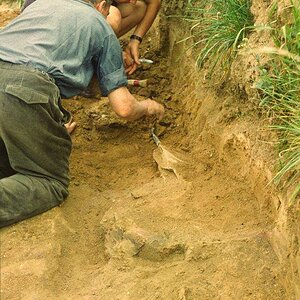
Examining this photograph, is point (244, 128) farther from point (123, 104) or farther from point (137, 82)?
point (137, 82)

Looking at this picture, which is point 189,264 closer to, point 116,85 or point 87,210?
point 87,210

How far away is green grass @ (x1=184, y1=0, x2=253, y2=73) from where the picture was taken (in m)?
3.10

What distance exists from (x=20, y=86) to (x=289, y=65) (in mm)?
1195

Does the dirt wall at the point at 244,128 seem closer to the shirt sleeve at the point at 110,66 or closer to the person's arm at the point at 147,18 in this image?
the person's arm at the point at 147,18

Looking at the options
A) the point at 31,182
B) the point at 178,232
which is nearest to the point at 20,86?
the point at 31,182

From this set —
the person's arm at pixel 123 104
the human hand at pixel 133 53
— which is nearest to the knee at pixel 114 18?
the human hand at pixel 133 53

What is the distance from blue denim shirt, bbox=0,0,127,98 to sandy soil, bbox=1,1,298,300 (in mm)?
567

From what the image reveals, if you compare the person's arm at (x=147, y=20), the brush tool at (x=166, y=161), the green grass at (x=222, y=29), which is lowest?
the brush tool at (x=166, y=161)

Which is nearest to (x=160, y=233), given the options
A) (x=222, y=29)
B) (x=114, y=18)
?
(x=222, y=29)

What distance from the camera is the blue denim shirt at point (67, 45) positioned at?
290cm

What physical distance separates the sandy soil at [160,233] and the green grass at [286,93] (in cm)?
24

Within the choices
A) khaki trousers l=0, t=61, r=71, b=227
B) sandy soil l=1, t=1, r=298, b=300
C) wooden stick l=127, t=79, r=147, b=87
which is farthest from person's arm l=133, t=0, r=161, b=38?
khaki trousers l=0, t=61, r=71, b=227

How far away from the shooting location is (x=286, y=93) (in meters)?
2.62

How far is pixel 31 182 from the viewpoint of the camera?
112 inches
